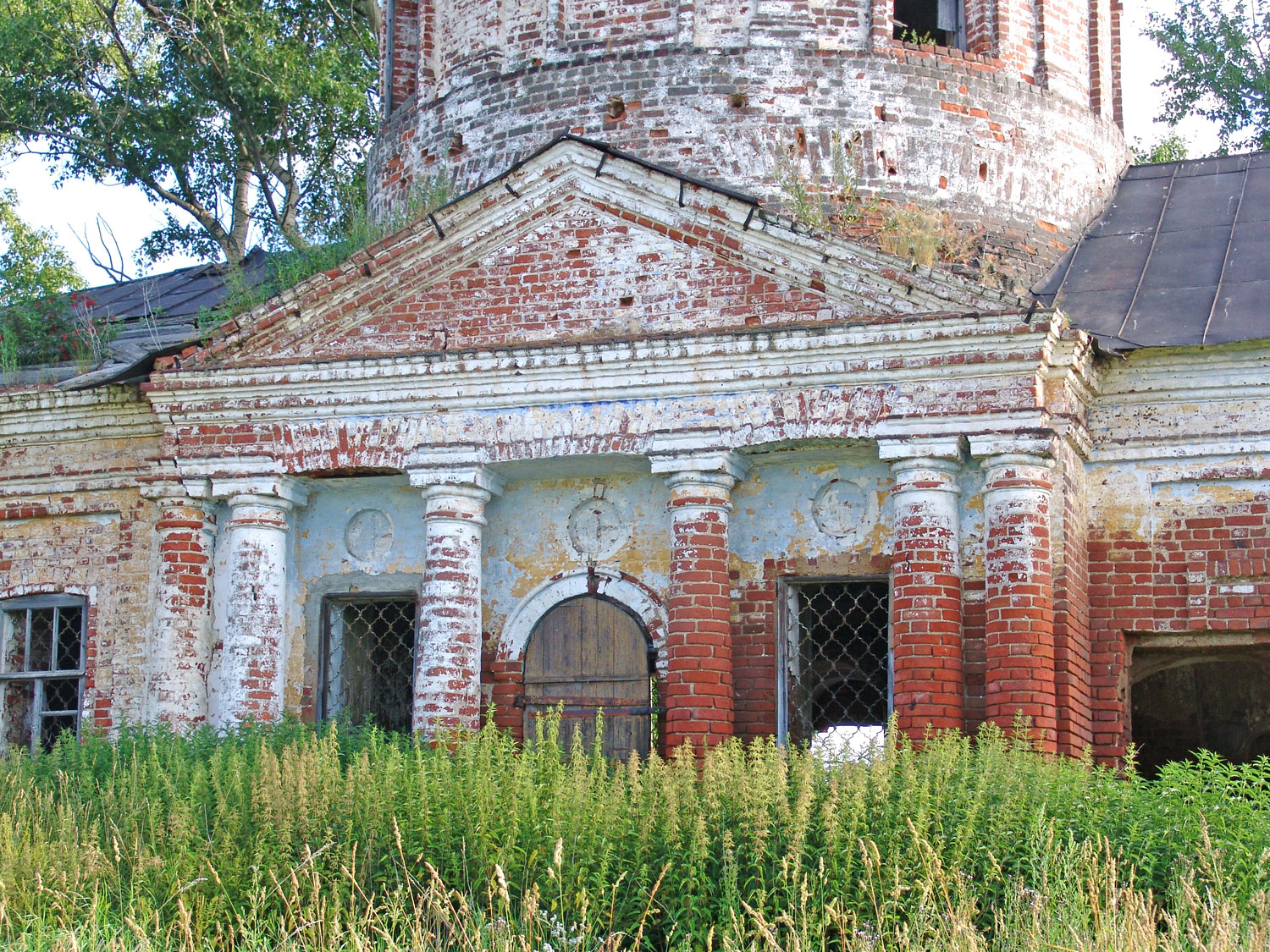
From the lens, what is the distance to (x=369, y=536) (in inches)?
449

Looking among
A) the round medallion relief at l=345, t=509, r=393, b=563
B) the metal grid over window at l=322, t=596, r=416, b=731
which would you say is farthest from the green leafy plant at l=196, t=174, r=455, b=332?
the metal grid over window at l=322, t=596, r=416, b=731

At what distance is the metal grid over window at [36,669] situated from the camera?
12.3 meters

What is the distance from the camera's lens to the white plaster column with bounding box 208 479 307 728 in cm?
1073

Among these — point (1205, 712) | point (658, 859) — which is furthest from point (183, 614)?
point (1205, 712)

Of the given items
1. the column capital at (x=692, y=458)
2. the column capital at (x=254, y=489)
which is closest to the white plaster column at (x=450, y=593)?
the column capital at (x=254, y=489)

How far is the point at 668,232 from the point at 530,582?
251 centimetres

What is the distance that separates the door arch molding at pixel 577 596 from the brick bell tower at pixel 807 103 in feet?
10.2

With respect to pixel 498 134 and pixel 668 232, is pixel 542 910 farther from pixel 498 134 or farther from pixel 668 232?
pixel 498 134

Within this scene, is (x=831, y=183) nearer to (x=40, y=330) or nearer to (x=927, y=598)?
(x=927, y=598)

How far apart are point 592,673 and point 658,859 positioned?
11.6ft

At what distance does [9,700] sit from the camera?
12438 mm

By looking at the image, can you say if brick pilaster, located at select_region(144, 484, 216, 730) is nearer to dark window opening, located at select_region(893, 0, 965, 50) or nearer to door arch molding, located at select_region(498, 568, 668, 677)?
door arch molding, located at select_region(498, 568, 668, 677)

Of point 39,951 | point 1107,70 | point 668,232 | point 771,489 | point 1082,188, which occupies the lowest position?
point 39,951

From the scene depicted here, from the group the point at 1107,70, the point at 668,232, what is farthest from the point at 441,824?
the point at 1107,70
